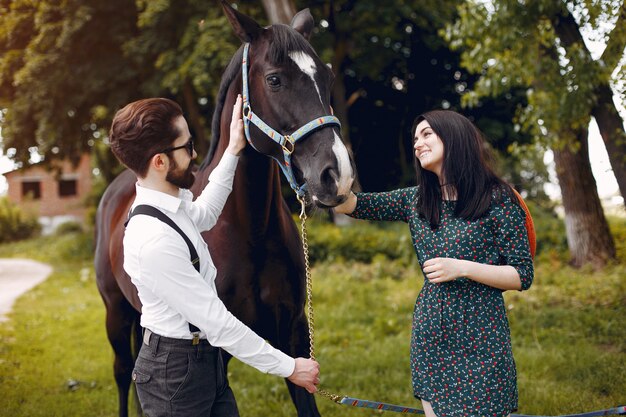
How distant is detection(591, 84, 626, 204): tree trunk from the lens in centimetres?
444

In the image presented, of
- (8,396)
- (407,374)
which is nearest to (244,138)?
(407,374)

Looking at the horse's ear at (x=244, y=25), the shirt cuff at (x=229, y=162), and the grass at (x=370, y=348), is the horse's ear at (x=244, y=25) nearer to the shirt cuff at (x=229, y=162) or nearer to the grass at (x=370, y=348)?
the shirt cuff at (x=229, y=162)

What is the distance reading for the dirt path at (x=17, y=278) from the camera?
972cm

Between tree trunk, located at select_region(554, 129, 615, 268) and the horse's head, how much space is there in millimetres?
6819

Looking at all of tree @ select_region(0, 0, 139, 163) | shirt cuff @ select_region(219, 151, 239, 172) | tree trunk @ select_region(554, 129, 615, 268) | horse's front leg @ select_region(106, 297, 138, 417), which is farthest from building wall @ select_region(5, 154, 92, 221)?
shirt cuff @ select_region(219, 151, 239, 172)

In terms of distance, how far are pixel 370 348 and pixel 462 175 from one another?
3.64 metres

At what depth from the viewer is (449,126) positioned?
7.25ft

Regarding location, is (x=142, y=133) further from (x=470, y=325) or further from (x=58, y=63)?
(x=58, y=63)

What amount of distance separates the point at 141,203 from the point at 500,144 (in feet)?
51.4

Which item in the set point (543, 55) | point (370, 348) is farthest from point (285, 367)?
point (543, 55)

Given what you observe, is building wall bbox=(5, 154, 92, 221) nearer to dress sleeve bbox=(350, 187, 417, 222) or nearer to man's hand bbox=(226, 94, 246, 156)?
man's hand bbox=(226, 94, 246, 156)

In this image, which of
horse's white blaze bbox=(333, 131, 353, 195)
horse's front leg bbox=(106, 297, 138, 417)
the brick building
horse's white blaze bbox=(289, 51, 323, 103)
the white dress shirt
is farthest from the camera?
the brick building

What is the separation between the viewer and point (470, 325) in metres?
2.09

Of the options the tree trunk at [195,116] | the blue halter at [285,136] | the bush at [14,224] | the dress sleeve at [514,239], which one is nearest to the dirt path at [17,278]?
the tree trunk at [195,116]
